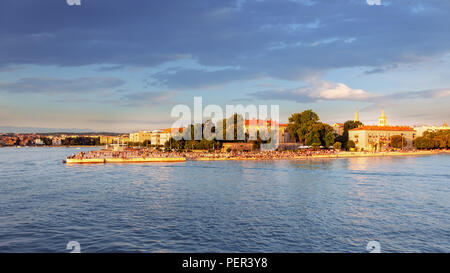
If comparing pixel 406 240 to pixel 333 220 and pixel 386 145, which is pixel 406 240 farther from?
pixel 386 145

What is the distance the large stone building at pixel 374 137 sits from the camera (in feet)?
196

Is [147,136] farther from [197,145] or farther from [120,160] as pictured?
[120,160]

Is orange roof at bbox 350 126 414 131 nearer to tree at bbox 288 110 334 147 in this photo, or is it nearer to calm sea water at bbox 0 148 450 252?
tree at bbox 288 110 334 147

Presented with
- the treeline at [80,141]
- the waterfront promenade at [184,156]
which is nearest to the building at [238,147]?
the waterfront promenade at [184,156]

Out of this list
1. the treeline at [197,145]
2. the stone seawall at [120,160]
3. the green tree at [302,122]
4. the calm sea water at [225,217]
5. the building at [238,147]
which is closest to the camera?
the calm sea water at [225,217]

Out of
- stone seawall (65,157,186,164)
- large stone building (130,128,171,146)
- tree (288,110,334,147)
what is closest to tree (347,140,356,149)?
tree (288,110,334,147)

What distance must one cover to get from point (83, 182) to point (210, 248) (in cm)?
1416

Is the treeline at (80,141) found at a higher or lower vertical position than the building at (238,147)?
higher

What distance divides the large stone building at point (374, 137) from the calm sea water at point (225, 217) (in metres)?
41.8

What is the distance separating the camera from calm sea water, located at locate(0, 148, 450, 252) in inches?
345

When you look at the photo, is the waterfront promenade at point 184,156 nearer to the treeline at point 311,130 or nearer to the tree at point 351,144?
the treeline at point 311,130
